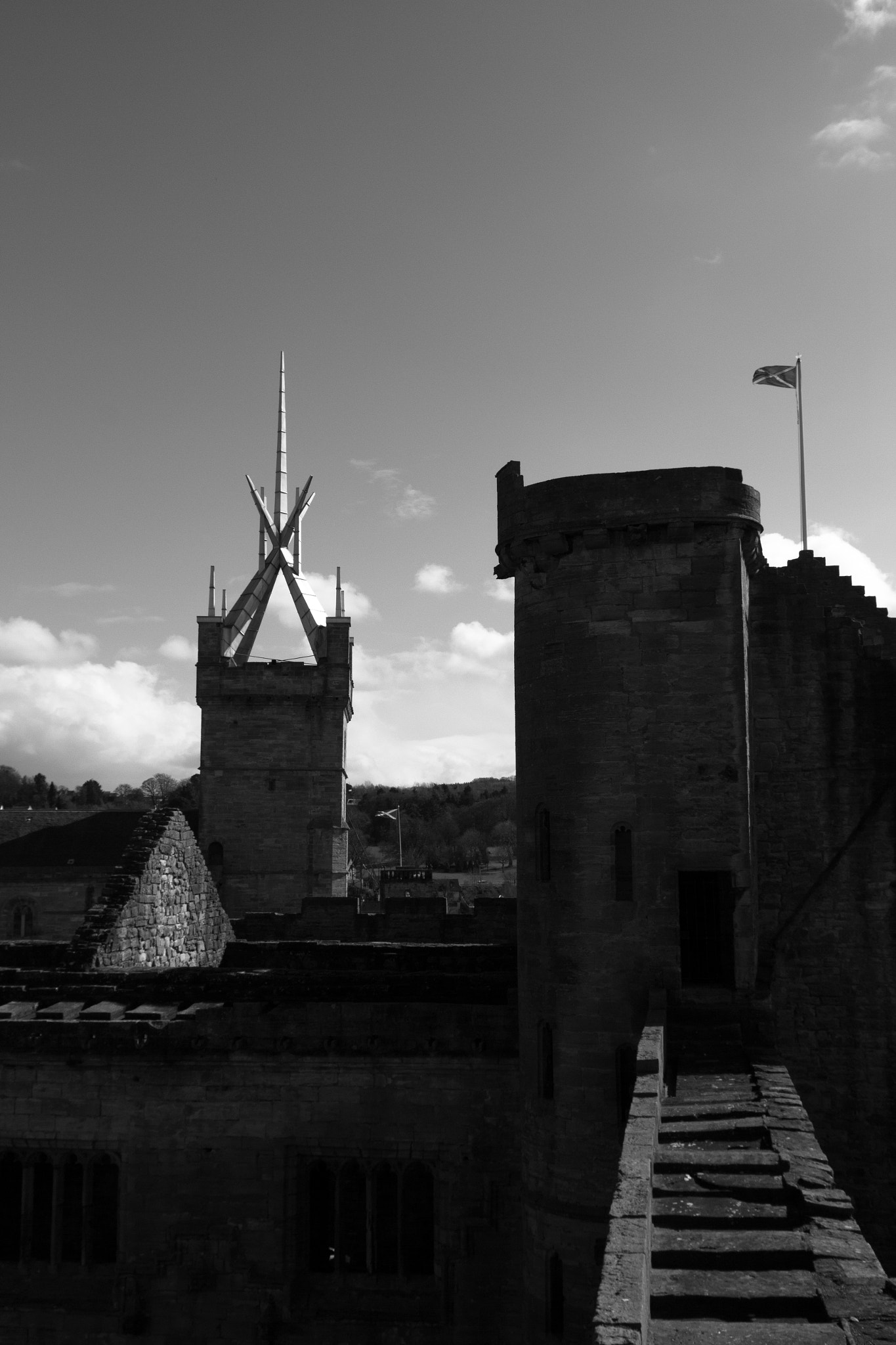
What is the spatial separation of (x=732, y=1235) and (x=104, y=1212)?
12458 mm

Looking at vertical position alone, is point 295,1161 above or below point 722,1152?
below

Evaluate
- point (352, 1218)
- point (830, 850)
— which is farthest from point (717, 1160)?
point (830, 850)

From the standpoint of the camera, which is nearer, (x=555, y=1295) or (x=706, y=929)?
(x=555, y=1295)

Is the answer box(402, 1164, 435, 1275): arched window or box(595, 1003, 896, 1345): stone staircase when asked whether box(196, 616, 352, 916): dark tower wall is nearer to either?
box(402, 1164, 435, 1275): arched window

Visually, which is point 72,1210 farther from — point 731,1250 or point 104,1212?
point 731,1250

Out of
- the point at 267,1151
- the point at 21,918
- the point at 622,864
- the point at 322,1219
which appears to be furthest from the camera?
the point at 21,918

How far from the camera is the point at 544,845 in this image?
1648cm

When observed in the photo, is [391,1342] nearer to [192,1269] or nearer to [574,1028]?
[192,1269]

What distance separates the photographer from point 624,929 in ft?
51.1

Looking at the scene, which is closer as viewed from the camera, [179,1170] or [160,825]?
[179,1170]

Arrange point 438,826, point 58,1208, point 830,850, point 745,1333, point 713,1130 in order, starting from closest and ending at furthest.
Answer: point 745,1333 < point 713,1130 < point 58,1208 < point 830,850 < point 438,826

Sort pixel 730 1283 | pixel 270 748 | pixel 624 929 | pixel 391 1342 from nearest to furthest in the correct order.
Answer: pixel 730 1283 → pixel 624 929 → pixel 391 1342 → pixel 270 748

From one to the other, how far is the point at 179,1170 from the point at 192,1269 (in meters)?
1.31

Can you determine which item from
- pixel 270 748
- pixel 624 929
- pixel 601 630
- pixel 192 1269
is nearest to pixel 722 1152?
pixel 624 929
